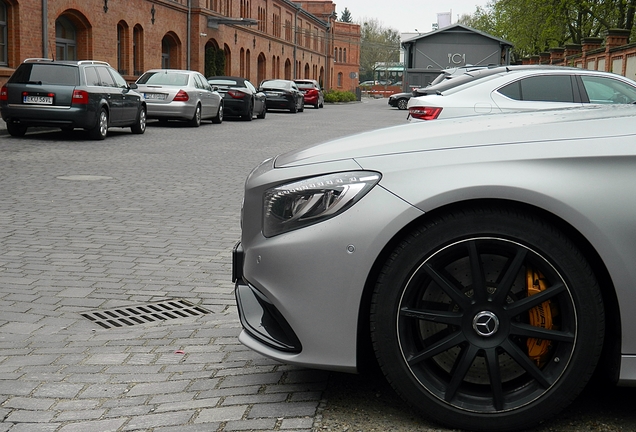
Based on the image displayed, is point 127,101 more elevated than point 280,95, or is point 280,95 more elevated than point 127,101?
point 280,95

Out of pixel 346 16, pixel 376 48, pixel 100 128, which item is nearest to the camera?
pixel 100 128

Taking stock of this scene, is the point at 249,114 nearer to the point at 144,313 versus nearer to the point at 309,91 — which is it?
the point at 309,91

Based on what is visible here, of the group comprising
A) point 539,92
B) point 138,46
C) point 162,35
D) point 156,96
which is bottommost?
point 156,96

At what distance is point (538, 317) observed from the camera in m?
3.06

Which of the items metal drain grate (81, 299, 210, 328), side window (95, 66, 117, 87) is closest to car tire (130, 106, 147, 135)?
side window (95, 66, 117, 87)

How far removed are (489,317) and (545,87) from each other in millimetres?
9129

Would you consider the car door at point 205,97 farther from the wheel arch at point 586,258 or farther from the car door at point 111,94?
the wheel arch at point 586,258

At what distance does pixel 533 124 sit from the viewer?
338 centimetres

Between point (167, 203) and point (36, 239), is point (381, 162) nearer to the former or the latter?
point (36, 239)

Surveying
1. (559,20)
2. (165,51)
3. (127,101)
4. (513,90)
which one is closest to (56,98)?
(127,101)

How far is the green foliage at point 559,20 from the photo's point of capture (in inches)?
1855

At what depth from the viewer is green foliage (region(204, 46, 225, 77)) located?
156ft

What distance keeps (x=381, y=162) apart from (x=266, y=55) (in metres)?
62.2

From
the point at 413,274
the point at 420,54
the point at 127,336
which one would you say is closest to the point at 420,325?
the point at 413,274
